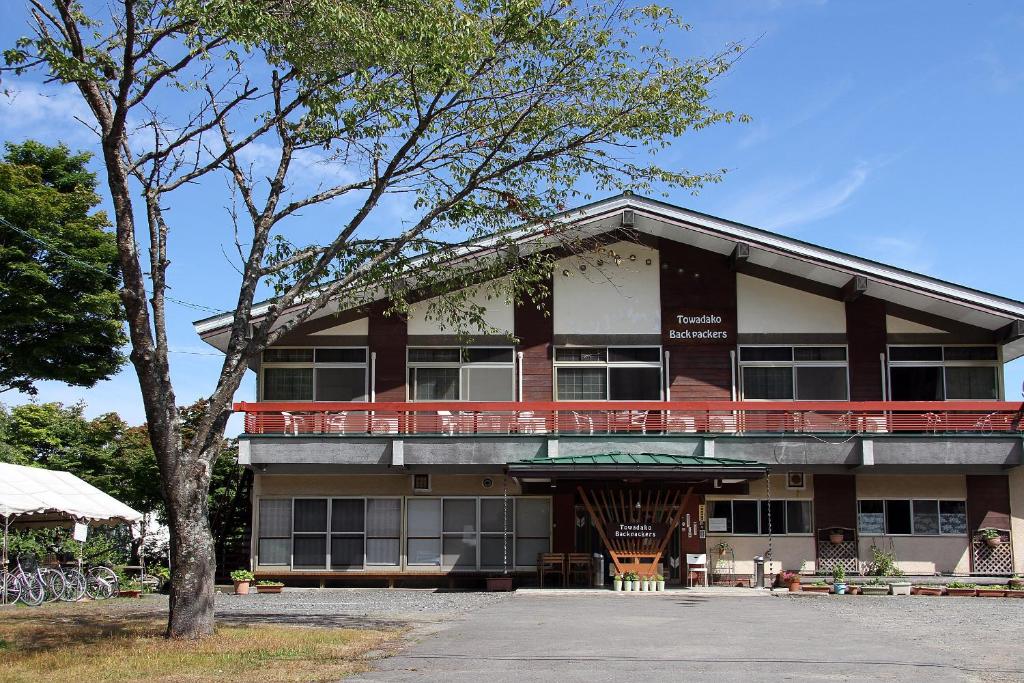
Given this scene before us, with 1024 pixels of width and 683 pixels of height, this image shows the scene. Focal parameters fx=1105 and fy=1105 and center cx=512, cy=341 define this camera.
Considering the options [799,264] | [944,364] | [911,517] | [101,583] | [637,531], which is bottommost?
[101,583]

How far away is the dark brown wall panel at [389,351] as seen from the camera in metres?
27.7

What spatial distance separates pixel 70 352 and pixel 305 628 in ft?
55.7

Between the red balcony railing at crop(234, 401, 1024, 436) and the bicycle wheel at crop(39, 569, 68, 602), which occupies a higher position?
the red balcony railing at crop(234, 401, 1024, 436)

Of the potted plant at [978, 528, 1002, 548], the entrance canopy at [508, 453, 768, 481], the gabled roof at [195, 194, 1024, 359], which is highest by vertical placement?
the gabled roof at [195, 194, 1024, 359]

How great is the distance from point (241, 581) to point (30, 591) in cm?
501

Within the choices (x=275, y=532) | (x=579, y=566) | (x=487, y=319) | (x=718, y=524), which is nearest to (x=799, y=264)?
(x=718, y=524)

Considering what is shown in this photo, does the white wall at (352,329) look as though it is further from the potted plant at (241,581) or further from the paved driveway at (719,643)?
the paved driveway at (719,643)

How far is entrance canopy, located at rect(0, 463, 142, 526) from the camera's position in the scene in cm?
2197

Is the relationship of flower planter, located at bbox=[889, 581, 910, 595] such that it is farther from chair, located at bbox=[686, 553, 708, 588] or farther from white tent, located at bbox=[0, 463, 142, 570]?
white tent, located at bbox=[0, 463, 142, 570]

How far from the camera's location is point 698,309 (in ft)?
91.1

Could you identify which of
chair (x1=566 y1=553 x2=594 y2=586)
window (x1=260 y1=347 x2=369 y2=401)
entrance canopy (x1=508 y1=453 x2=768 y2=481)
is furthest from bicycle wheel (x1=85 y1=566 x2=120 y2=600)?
chair (x1=566 y1=553 x2=594 y2=586)

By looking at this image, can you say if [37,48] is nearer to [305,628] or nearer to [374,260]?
[374,260]

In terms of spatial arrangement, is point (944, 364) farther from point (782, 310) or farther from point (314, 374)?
point (314, 374)

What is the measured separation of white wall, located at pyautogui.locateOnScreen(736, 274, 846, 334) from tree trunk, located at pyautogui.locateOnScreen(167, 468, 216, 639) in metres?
16.8
